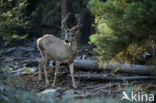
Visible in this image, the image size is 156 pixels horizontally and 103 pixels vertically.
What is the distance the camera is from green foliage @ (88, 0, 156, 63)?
9586 mm

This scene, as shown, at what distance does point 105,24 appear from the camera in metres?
10.9

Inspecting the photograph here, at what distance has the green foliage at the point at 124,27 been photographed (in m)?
9.59

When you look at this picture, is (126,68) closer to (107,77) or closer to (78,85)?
(107,77)

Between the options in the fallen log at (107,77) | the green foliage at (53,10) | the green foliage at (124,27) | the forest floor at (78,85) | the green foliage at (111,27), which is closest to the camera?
the green foliage at (124,27)

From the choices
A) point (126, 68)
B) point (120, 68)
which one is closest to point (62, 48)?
point (120, 68)

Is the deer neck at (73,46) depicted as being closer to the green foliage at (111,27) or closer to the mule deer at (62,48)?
the mule deer at (62,48)

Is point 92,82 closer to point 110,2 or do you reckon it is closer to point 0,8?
point 110,2

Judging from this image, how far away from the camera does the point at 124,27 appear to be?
10344 mm

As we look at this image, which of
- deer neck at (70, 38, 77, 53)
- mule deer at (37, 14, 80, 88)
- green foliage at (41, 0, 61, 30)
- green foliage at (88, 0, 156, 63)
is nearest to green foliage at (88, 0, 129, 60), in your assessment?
green foliage at (88, 0, 156, 63)

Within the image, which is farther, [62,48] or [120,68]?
[120,68]

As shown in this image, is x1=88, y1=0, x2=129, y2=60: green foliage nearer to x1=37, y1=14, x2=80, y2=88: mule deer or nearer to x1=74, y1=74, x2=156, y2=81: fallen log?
x1=37, y1=14, x2=80, y2=88: mule deer

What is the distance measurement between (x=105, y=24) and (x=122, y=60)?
1.33 meters

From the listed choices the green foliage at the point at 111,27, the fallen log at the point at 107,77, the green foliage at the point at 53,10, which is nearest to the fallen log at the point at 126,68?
the fallen log at the point at 107,77

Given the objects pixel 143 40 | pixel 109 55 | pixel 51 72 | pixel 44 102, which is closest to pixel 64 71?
pixel 51 72
